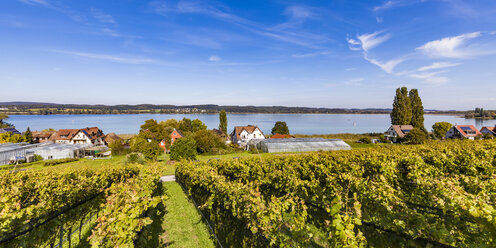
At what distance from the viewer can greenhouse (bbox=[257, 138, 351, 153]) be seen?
3616cm

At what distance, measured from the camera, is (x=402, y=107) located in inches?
2197

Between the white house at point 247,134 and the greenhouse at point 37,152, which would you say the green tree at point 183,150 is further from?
the white house at point 247,134

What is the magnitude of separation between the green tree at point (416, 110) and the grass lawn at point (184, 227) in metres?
65.5

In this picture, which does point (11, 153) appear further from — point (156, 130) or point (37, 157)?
point (156, 130)

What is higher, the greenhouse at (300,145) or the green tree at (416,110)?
the green tree at (416,110)

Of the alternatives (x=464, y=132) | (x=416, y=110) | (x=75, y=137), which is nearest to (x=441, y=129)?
(x=464, y=132)

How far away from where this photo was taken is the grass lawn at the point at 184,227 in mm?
7078

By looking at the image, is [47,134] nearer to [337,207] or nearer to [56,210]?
[56,210]

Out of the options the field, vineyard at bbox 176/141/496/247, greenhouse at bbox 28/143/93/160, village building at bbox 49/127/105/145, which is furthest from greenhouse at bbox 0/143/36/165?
vineyard at bbox 176/141/496/247

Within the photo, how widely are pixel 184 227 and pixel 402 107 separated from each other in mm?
65650

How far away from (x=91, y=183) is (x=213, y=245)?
551 centimetres

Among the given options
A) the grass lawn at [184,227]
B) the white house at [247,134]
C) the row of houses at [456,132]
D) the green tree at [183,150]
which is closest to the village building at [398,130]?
the row of houses at [456,132]

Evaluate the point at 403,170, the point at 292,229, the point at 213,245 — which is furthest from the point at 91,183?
the point at 403,170

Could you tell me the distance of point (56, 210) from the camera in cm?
606
